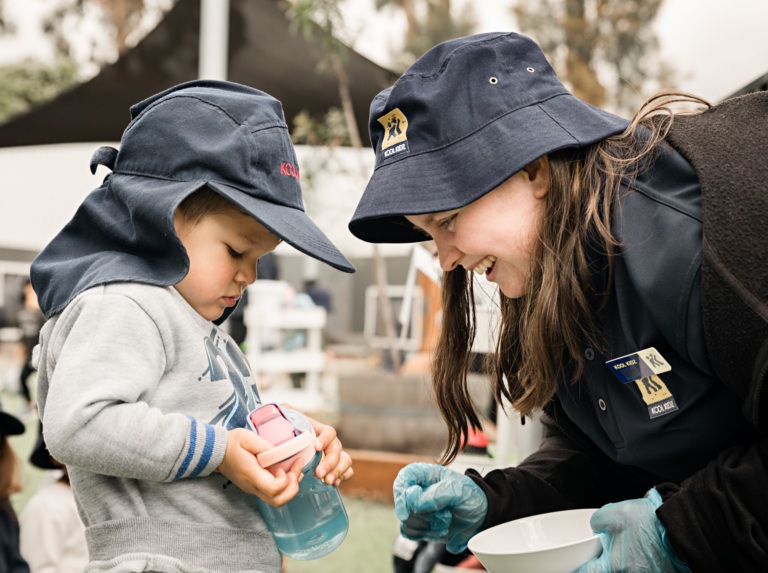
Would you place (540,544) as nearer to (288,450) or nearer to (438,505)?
(438,505)

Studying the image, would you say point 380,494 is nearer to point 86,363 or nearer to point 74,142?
point 86,363

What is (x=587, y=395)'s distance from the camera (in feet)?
3.48

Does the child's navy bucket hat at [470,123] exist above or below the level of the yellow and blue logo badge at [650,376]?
above

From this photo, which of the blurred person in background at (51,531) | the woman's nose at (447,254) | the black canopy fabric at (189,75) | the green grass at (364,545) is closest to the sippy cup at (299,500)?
the woman's nose at (447,254)

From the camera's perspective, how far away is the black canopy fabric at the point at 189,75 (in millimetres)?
3342

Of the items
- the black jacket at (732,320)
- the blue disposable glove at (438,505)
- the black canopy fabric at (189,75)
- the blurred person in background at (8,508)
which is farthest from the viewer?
the black canopy fabric at (189,75)

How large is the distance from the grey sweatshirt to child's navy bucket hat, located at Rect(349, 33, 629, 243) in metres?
0.35

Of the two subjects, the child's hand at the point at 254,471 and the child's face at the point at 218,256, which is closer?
the child's hand at the point at 254,471

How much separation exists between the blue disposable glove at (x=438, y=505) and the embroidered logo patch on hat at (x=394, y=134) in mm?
590

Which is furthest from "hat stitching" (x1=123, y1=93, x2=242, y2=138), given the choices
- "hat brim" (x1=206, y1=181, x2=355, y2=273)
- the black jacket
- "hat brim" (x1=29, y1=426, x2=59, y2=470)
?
"hat brim" (x1=29, y1=426, x2=59, y2=470)

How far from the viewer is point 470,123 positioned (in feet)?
2.83

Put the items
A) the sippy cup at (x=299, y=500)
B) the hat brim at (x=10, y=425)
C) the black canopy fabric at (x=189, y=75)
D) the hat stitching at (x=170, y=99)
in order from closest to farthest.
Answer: the sippy cup at (x=299, y=500) → the hat stitching at (x=170, y=99) → the hat brim at (x=10, y=425) → the black canopy fabric at (x=189, y=75)

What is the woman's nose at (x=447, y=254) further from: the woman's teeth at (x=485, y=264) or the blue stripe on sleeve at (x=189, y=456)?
the blue stripe on sleeve at (x=189, y=456)

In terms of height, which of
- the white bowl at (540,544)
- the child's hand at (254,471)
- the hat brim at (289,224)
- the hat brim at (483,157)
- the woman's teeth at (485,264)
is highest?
the hat brim at (483,157)
